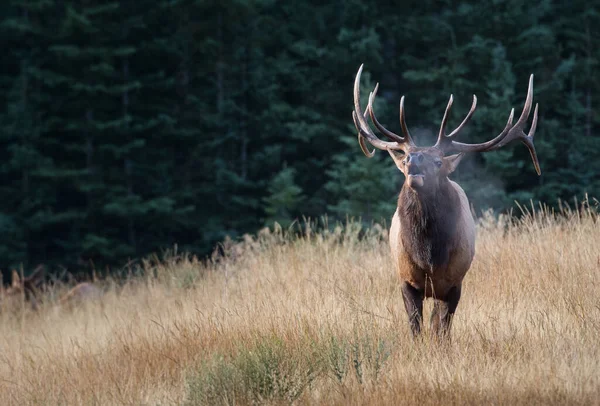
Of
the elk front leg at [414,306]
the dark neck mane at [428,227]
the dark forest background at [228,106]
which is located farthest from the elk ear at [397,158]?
the dark forest background at [228,106]

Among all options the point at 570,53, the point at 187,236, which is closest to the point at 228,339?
the point at 187,236

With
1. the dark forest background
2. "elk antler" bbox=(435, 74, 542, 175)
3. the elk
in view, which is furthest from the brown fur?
the dark forest background

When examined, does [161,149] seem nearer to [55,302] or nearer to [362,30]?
[362,30]

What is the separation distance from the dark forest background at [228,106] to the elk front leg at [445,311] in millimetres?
15963

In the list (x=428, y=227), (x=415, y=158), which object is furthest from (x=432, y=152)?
(x=428, y=227)

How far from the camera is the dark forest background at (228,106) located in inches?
938

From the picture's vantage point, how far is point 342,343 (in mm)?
5613

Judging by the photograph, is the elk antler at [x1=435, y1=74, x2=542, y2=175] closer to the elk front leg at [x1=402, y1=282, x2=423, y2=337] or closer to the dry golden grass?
the elk front leg at [x1=402, y1=282, x2=423, y2=337]

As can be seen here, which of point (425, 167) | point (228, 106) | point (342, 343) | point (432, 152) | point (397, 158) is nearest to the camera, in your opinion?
point (342, 343)

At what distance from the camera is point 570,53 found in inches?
1046

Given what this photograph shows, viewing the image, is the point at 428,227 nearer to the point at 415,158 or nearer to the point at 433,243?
the point at 433,243

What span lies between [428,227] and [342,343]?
1.00 m

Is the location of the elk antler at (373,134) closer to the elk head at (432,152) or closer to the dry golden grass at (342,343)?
the elk head at (432,152)

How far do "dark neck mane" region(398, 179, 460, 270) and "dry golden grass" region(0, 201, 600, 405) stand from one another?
0.55 meters
